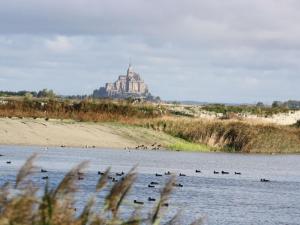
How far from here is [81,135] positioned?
202 ft

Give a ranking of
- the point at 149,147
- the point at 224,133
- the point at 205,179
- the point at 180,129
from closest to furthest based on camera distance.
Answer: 1. the point at 205,179
2. the point at 149,147
3. the point at 224,133
4. the point at 180,129

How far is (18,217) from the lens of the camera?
24.5 ft

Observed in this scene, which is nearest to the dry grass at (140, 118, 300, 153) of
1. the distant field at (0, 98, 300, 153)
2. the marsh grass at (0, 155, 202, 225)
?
the distant field at (0, 98, 300, 153)

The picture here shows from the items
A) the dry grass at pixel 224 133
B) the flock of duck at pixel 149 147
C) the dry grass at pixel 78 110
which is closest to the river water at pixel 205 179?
the flock of duck at pixel 149 147

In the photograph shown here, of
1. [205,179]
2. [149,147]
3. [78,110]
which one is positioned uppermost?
[78,110]

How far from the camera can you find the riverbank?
57.6 m

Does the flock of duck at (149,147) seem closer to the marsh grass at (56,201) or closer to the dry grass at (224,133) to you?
→ the dry grass at (224,133)

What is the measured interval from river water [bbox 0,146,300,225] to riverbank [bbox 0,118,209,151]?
10.4 feet

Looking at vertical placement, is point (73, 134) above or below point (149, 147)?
above

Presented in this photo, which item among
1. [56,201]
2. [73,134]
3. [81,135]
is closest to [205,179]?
[73,134]

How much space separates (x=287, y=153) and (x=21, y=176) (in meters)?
64.4

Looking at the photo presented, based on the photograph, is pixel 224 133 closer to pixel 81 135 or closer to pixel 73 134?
pixel 81 135

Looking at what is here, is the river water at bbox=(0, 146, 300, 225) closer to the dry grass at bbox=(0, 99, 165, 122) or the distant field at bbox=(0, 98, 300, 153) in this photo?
the distant field at bbox=(0, 98, 300, 153)

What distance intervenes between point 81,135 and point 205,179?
22541 millimetres
